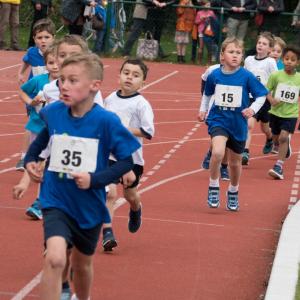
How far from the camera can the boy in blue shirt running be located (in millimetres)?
6949

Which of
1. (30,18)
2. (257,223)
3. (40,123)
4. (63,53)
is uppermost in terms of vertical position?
(63,53)

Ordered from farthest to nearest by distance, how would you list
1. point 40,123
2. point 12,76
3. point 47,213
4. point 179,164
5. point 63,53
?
A: point 12,76, point 179,164, point 40,123, point 63,53, point 47,213

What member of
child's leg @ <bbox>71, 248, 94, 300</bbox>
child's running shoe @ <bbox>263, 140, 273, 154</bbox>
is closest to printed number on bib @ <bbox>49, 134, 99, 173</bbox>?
child's leg @ <bbox>71, 248, 94, 300</bbox>

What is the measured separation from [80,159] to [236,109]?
533 cm

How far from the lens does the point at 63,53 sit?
30.6 feet

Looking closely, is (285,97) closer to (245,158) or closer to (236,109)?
(245,158)

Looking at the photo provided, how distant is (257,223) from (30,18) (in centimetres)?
2765

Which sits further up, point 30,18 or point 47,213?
Answer: point 47,213

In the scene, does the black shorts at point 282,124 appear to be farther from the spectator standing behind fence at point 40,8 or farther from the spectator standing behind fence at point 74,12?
the spectator standing behind fence at point 40,8

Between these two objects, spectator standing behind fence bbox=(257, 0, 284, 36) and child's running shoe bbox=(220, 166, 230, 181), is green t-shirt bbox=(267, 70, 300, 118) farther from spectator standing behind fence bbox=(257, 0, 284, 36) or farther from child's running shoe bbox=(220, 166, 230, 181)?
spectator standing behind fence bbox=(257, 0, 284, 36)

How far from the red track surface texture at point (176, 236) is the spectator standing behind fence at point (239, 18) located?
11134mm

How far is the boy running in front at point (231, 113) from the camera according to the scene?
39.0ft

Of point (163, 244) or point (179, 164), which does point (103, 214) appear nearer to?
point (163, 244)

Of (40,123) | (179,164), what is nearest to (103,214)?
(40,123)
